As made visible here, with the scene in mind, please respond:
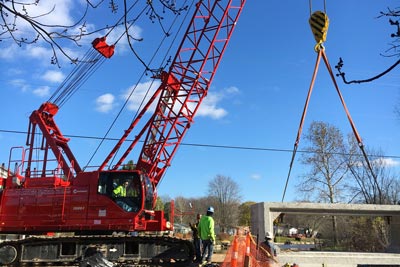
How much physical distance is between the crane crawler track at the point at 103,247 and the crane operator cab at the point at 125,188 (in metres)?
1.09

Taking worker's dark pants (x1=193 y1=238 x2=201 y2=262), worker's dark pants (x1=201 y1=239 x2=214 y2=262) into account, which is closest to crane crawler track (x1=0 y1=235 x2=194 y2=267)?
worker's dark pants (x1=193 y1=238 x2=201 y2=262)

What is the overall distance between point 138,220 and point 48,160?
4354 millimetres

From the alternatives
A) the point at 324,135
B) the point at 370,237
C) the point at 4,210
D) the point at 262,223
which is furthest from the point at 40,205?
the point at 324,135

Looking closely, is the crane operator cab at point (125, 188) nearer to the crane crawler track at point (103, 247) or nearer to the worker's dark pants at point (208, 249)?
the crane crawler track at point (103, 247)

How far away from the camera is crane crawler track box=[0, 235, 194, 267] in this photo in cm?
1287

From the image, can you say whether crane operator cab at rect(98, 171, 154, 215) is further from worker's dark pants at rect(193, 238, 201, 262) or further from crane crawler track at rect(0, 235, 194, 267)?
worker's dark pants at rect(193, 238, 201, 262)

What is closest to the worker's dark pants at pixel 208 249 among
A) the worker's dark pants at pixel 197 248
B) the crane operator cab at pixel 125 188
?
the worker's dark pants at pixel 197 248

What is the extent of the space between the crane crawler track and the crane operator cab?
1.09m

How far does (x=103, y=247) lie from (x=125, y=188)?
1929mm

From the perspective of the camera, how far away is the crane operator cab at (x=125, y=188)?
13484 millimetres

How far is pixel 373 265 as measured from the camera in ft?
40.6

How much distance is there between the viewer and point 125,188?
13711 millimetres

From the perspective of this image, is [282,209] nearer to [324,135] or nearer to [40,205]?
[40,205]

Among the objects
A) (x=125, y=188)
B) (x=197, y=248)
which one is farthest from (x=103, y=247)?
(x=197, y=248)
